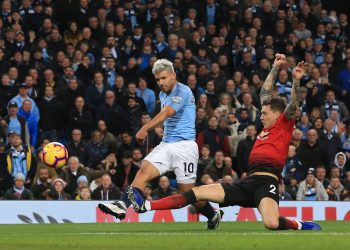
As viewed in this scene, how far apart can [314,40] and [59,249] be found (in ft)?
64.3

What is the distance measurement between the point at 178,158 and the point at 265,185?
1566 mm

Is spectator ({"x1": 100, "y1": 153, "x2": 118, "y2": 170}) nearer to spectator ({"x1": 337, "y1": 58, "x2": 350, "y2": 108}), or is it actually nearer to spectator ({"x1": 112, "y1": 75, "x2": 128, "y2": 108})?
spectator ({"x1": 112, "y1": 75, "x2": 128, "y2": 108})

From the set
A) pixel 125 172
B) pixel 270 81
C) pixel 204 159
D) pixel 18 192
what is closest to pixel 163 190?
pixel 125 172

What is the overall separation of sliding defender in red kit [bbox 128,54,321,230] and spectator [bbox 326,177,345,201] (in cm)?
912

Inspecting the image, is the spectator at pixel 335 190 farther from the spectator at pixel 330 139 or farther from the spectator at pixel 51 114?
the spectator at pixel 51 114

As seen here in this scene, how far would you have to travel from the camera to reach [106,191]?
843 inches

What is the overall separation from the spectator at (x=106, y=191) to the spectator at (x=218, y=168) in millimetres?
2309

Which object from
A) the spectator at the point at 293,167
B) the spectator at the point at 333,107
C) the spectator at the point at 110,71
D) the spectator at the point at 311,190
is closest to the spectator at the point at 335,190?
the spectator at the point at 311,190

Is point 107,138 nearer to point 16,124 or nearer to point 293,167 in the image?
point 16,124

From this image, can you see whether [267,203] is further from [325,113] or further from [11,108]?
[325,113]

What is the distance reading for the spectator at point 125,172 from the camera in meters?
22.7

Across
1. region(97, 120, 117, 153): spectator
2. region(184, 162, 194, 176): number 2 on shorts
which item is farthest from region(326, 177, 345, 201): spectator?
region(184, 162, 194, 176): number 2 on shorts

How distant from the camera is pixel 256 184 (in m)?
13.8

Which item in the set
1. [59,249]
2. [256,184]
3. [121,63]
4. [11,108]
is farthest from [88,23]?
[59,249]
